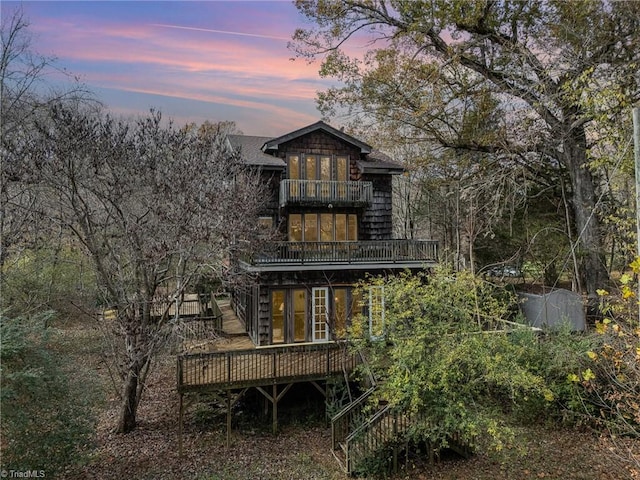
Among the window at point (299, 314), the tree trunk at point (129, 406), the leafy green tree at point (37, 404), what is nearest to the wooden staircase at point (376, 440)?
the window at point (299, 314)

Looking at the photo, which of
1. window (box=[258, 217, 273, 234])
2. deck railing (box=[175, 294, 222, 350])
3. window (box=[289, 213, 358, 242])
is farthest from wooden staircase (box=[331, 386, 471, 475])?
window (box=[258, 217, 273, 234])

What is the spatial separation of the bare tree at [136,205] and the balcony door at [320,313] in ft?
12.0

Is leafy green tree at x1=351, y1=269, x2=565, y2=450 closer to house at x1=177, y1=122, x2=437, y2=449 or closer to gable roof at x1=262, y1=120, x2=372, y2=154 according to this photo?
house at x1=177, y1=122, x2=437, y2=449

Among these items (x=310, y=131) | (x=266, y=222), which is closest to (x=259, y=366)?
(x=266, y=222)

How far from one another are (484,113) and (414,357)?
11.4m

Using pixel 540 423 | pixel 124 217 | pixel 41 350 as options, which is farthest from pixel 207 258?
pixel 540 423

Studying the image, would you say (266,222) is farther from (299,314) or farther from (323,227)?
(299,314)

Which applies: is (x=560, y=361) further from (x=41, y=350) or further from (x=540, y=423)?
(x=41, y=350)

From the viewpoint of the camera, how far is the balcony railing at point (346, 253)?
12188 millimetres

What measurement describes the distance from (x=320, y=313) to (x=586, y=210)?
1047cm

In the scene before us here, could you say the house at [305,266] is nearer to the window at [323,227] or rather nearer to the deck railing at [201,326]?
the window at [323,227]

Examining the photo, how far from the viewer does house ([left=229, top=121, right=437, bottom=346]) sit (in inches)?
484

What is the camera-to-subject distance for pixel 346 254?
12.7 meters

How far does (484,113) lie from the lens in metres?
14.6
